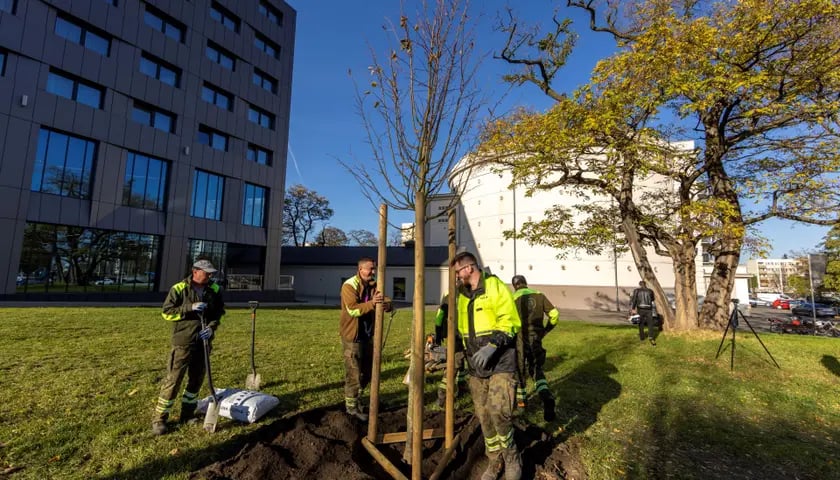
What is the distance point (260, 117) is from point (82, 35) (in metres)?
10.7

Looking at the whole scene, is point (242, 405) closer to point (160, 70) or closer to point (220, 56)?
point (160, 70)

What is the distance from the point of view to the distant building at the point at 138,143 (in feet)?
57.6

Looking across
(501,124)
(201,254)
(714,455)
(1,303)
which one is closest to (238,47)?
(201,254)

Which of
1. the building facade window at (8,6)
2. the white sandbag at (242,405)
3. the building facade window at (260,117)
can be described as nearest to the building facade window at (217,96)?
the building facade window at (260,117)

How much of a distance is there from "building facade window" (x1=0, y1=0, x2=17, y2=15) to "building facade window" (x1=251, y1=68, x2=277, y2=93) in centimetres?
1244

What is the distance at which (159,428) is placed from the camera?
4059mm

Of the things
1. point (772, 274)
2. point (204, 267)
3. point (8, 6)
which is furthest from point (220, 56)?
point (772, 274)

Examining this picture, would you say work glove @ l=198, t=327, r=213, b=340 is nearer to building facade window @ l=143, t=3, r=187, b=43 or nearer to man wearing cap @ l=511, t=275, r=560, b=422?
man wearing cap @ l=511, t=275, r=560, b=422

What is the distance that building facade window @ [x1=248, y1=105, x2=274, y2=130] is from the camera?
92.0 feet

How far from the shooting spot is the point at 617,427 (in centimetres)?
481

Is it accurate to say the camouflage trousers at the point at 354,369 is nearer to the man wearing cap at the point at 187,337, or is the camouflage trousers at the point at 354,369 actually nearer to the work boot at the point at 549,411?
the man wearing cap at the point at 187,337

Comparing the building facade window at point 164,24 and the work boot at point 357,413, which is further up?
the building facade window at point 164,24

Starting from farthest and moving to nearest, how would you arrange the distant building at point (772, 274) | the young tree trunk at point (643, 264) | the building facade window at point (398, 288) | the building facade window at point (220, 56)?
the distant building at point (772, 274), the building facade window at point (398, 288), the building facade window at point (220, 56), the young tree trunk at point (643, 264)

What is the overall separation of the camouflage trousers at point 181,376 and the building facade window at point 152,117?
2311 centimetres
